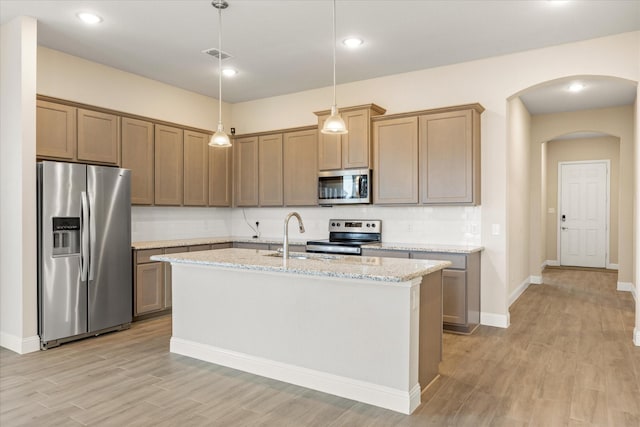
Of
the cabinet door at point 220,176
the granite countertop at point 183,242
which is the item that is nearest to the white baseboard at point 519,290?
the granite countertop at point 183,242

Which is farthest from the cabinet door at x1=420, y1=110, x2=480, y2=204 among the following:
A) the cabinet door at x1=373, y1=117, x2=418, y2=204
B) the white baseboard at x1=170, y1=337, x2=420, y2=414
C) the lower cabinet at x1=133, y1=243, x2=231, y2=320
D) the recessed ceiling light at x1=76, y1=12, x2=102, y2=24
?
the recessed ceiling light at x1=76, y1=12, x2=102, y2=24

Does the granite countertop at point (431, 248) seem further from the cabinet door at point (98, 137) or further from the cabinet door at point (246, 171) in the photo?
the cabinet door at point (98, 137)

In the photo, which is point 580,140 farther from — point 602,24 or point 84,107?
point 84,107

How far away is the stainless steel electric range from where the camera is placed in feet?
16.6

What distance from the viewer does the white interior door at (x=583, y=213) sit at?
890cm

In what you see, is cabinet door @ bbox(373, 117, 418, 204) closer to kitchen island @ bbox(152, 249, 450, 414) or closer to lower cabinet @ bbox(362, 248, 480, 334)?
lower cabinet @ bbox(362, 248, 480, 334)

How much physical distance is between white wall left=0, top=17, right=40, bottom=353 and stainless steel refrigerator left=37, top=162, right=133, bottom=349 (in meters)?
0.08

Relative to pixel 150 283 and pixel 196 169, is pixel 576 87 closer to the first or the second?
pixel 196 169

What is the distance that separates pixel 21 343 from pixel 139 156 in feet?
7.43

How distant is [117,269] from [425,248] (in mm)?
3151

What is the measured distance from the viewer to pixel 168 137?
5.46 metres

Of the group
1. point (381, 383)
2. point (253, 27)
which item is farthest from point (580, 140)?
point (381, 383)

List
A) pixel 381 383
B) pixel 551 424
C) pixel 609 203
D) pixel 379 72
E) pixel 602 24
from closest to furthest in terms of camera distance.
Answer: pixel 551 424 < pixel 381 383 < pixel 602 24 < pixel 379 72 < pixel 609 203

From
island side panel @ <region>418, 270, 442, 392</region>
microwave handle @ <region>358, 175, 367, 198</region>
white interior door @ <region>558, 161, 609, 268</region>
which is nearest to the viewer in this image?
island side panel @ <region>418, 270, 442, 392</region>
